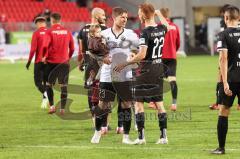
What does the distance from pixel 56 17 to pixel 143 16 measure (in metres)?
5.90

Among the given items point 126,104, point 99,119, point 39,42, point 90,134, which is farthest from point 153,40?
point 39,42

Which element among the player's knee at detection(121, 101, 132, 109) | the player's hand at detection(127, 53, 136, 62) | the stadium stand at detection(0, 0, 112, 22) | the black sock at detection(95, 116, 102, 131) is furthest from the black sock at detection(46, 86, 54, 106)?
the stadium stand at detection(0, 0, 112, 22)

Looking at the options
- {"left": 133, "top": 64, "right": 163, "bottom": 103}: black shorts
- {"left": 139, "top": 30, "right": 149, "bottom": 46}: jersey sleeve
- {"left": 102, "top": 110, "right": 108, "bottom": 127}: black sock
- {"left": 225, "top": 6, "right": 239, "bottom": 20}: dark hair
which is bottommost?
{"left": 102, "top": 110, "right": 108, "bottom": 127}: black sock

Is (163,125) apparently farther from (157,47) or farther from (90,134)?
(90,134)

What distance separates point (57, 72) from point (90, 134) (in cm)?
442

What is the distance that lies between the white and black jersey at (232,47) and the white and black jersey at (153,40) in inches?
55.3

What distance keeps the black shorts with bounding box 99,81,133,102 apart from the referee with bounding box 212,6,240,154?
6.52ft

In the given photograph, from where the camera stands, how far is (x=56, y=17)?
1686 cm

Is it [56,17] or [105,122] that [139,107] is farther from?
[56,17]

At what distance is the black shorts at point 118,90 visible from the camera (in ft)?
38.9

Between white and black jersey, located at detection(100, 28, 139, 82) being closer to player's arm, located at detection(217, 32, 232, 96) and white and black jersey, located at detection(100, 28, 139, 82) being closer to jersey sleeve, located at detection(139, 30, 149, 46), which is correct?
jersey sleeve, located at detection(139, 30, 149, 46)

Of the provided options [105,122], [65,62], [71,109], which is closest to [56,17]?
[65,62]

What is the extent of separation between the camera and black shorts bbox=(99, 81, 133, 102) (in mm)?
11859

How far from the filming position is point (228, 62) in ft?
33.9
